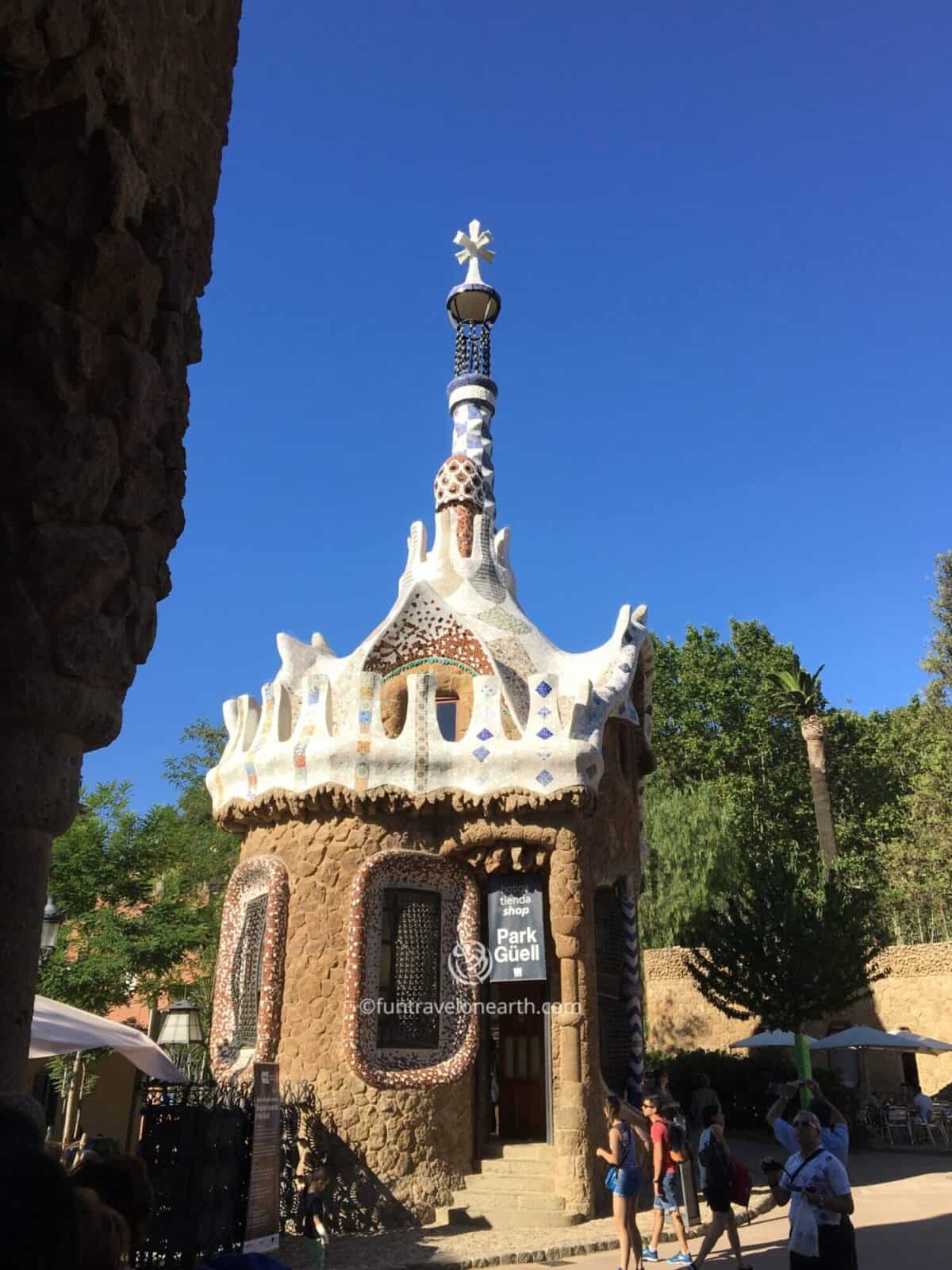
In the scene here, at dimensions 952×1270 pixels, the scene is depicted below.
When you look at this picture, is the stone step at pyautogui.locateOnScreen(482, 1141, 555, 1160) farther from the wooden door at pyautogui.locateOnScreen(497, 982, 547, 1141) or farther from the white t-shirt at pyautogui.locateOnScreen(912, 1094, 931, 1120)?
the white t-shirt at pyautogui.locateOnScreen(912, 1094, 931, 1120)

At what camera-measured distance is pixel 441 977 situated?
10.3 m

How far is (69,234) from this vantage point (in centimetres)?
338

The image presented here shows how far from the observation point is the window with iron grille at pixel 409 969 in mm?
10094

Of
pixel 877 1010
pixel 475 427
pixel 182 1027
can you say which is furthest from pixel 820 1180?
pixel 877 1010

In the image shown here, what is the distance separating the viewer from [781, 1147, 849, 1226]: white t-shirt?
4402mm

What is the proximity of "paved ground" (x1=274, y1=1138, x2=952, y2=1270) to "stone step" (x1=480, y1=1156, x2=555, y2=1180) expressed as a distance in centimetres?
71

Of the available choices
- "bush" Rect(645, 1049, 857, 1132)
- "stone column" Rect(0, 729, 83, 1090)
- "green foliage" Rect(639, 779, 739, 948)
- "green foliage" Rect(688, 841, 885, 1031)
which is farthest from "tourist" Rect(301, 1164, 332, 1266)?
"green foliage" Rect(639, 779, 739, 948)

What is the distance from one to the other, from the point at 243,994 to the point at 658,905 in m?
14.2

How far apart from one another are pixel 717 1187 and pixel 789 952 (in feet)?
31.6

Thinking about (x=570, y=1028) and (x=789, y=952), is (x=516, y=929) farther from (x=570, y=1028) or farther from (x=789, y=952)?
(x=789, y=952)

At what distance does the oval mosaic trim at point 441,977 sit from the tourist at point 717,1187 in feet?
11.6

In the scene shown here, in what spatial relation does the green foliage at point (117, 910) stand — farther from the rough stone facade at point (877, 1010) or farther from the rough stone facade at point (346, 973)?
the rough stone facade at point (877, 1010)

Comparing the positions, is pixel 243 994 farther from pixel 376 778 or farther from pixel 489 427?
pixel 489 427

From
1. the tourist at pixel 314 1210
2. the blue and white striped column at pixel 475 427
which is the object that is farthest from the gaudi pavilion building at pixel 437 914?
the blue and white striped column at pixel 475 427
